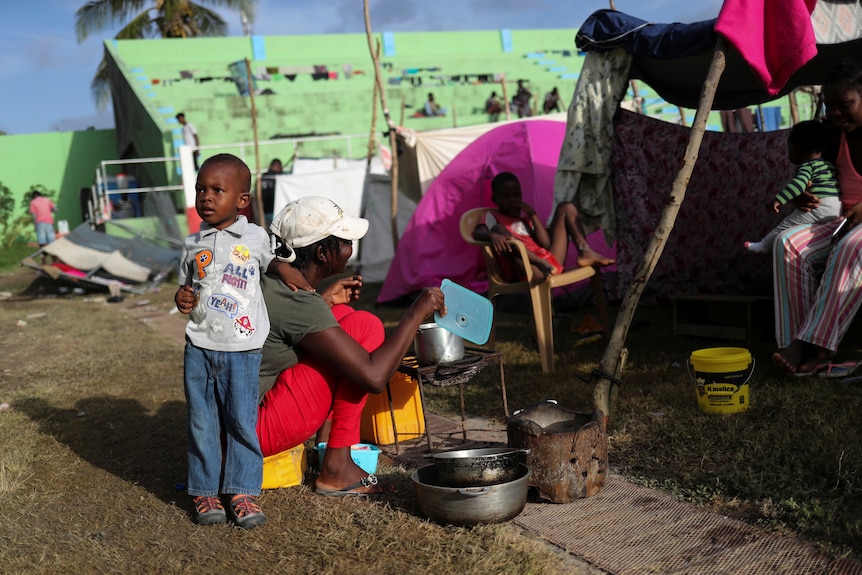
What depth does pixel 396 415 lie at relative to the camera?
12.7ft

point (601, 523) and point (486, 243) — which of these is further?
point (486, 243)

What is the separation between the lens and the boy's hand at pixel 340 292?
10.7 feet

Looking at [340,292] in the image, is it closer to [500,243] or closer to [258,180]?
[500,243]

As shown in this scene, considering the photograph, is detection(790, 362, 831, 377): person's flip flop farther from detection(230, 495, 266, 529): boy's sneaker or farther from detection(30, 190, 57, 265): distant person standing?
detection(30, 190, 57, 265): distant person standing

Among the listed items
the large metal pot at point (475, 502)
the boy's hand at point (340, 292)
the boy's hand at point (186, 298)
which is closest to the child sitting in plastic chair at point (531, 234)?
the boy's hand at point (340, 292)

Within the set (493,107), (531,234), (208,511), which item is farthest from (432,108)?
(208,511)

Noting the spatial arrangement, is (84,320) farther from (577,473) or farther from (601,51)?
(577,473)

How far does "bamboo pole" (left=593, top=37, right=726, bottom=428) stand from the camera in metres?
3.67

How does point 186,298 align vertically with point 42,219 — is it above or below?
above

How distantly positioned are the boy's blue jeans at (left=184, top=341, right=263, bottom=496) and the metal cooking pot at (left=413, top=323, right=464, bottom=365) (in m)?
0.83

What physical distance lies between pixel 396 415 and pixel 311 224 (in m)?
1.22

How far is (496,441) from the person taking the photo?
3695 mm

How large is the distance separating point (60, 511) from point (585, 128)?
155 inches

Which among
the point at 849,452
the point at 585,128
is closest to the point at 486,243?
the point at 585,128
